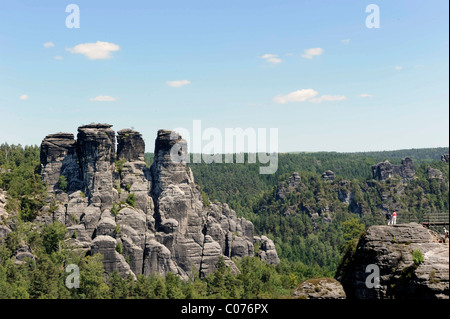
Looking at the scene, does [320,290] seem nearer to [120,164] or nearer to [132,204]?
[132,204]

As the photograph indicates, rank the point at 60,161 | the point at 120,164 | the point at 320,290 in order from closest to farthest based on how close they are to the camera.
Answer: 1. the point at 320,290
2. the point at 60,161
3. the point at 120,164

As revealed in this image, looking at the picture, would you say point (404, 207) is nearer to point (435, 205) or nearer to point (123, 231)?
point (435, 205)

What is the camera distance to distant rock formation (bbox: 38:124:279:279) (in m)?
74.5

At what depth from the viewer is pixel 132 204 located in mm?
80875

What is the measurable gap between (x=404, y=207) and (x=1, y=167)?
156432 mm

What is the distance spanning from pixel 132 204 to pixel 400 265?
187ft

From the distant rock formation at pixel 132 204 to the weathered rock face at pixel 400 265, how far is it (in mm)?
44941

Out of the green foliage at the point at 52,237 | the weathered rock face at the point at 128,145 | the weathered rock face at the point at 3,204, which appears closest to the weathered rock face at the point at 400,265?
the green foliage at the point at 52,237

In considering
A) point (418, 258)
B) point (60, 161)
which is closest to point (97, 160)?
point (60, 161)

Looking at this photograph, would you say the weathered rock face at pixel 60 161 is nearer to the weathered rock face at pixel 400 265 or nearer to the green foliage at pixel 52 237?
the green foliage at pixel 52 237

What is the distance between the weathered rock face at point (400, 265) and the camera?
97.8 ft

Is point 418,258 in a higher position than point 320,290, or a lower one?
higher

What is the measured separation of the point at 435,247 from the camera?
32531 millimetres

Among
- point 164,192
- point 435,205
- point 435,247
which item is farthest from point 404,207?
point 435,247
